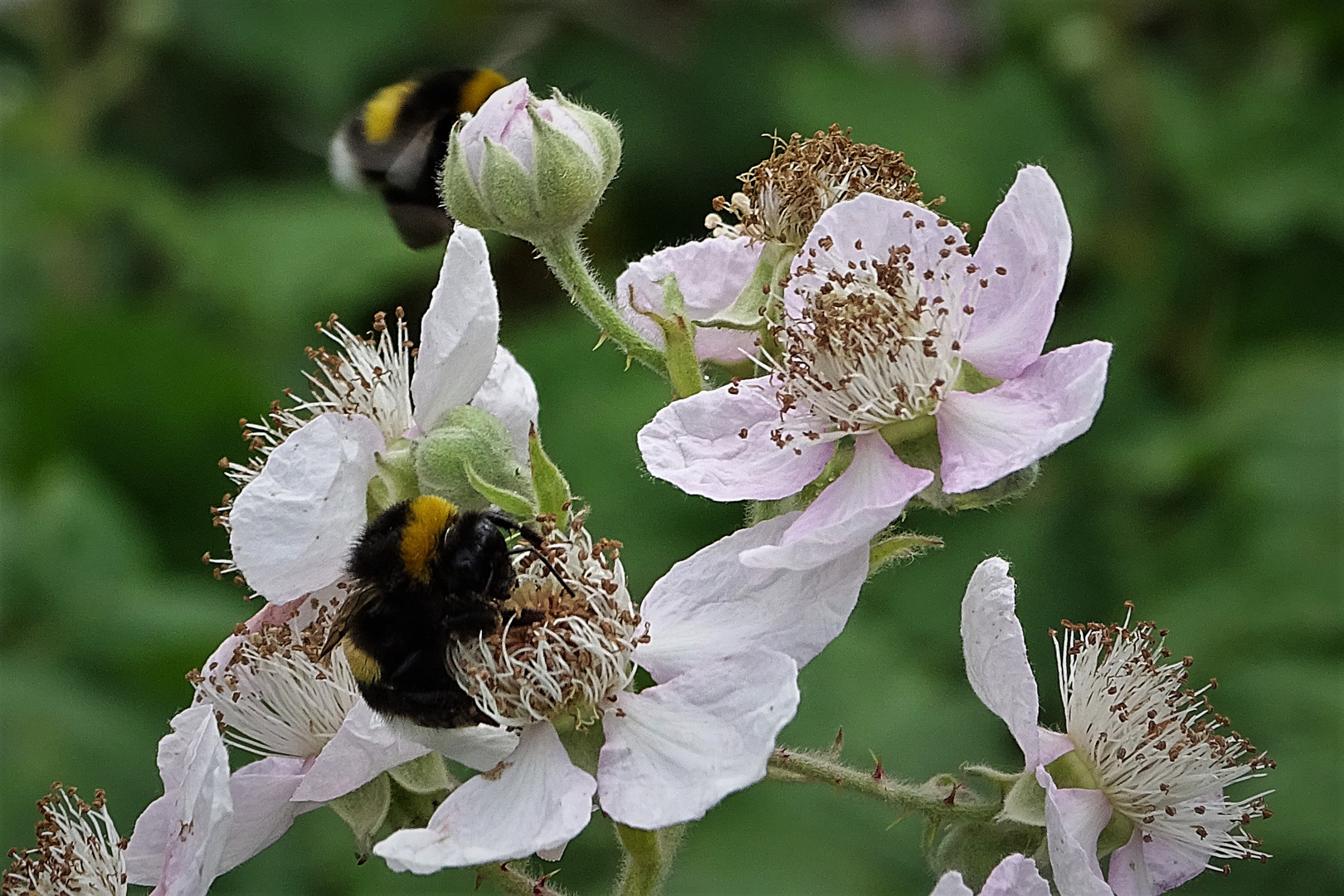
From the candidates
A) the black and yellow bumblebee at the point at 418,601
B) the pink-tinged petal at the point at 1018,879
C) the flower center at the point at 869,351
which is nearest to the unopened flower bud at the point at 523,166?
the flower center at the point at 869,351

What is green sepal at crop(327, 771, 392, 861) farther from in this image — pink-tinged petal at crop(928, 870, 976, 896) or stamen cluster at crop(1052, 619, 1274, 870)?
stamen cluster at crop(1052, 619, 1274, 870)

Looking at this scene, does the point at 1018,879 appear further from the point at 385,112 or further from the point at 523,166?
the point at 385,112

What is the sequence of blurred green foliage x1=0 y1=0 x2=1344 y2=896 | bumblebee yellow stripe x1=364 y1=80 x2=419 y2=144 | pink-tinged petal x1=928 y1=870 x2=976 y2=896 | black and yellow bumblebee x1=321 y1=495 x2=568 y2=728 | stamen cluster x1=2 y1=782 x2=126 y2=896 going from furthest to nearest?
1. blurred green foliage x1=0 y1=0 x2=1344 y2=896
2. bumblebee yellow stripe x1=364 y1=80 x2=419 y2=144
3. stamen cluster x1=2 y1=782 x2=126 y2=896
4. black and yellow bumblebee x1=321 y1=495 x2=568 y2=728
5. pink-tinged petal x1=928 y1=870 x2=976 y2=896

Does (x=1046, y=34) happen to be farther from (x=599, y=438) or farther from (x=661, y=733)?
(x=661, y=733)

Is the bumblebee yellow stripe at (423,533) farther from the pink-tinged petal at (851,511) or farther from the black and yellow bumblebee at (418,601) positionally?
the pink-tinged petal at (851,511)

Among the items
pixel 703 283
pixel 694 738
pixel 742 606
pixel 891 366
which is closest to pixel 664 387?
pixel 703 283

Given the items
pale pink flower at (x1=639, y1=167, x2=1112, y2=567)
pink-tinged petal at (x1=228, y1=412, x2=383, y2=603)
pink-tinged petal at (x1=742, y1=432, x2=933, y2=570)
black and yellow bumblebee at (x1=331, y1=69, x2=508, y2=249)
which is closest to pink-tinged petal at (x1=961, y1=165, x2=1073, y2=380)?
pale pink flower at (x1=639, y1=167, x2=1112, y2=567)
